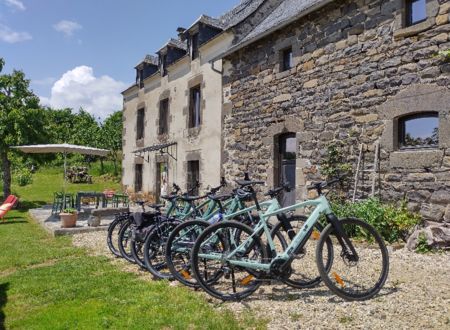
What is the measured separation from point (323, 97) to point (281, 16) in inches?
134


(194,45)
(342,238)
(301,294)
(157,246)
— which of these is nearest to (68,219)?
(157,246)

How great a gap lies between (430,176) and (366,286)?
308 centimetres

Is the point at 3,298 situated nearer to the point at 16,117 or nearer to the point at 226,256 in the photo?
the point at 226,256

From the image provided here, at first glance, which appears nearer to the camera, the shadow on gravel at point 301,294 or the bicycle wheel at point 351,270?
the bicycle wheel at point 351,270

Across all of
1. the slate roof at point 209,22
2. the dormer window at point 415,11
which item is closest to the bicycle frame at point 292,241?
the dormer window at point 415,11

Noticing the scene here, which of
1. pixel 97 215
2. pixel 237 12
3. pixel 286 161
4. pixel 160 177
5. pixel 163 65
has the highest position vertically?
pixel 237 12

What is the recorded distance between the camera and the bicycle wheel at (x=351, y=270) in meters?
3.37

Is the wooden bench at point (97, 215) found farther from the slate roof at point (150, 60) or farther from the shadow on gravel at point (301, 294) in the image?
the slate roof at point (150, 60)

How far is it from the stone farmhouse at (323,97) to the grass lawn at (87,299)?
A: 423 centimetres

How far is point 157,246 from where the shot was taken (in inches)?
178

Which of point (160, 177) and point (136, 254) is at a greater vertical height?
point (160, 177)

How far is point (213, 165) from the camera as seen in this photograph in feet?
36.5

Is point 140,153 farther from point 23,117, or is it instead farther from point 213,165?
point 213,165

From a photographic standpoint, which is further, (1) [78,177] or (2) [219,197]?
(1) [78,177]
